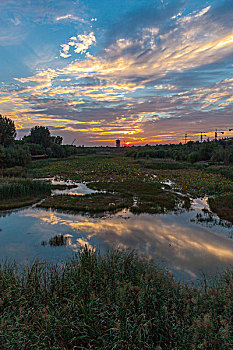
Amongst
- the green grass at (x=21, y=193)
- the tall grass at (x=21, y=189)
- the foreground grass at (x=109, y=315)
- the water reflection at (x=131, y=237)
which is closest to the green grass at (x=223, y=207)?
the water reflection at (x=131, y=237)

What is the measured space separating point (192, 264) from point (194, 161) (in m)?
53.4

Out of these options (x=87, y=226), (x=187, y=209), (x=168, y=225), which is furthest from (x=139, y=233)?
(x=187, y=209)

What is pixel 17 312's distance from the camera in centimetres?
592

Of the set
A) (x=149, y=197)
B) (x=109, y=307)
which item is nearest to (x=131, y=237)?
(x=109, y=307)

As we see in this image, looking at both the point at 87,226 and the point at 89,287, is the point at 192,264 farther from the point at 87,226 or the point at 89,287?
the point at 87,226

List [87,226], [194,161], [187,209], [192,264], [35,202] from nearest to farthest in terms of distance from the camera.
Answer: [192,264]
[87,226]
[187,209]
[35,202]
[194,161]

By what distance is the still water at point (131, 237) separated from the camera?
10367mm

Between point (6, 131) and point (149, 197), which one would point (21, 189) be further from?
point (6, 131)

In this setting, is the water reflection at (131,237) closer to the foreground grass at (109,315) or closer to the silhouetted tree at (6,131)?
the foreground grass at (109,315)

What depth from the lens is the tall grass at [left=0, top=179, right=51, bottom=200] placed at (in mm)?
21453

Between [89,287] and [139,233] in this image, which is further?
[139,233]

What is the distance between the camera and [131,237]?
13.1 metres

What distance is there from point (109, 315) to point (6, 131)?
61735 mm

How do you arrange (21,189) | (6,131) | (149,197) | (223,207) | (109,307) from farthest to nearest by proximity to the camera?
(6,131) < (149,197) < (21,189) < (223,207) < (109,307)
